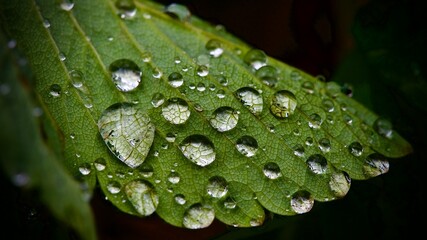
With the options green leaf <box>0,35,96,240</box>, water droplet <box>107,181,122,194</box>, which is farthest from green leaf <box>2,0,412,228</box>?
green leaf <box>0,35,96,240</box>

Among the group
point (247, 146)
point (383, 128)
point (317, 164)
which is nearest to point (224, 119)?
point (247, 146)

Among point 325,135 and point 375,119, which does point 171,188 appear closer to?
point 325,135

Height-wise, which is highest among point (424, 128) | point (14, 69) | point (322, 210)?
point (14, 69)

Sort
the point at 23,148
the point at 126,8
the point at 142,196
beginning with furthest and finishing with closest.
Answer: the point at 126,8 → the point at 142,196 → the point at 23,148

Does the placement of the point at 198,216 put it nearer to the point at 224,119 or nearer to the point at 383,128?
the point at 224,119

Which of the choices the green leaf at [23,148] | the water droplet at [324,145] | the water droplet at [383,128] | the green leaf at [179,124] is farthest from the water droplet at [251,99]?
the green leaf at [23,148]

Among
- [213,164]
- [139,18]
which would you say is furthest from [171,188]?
[139,18]
